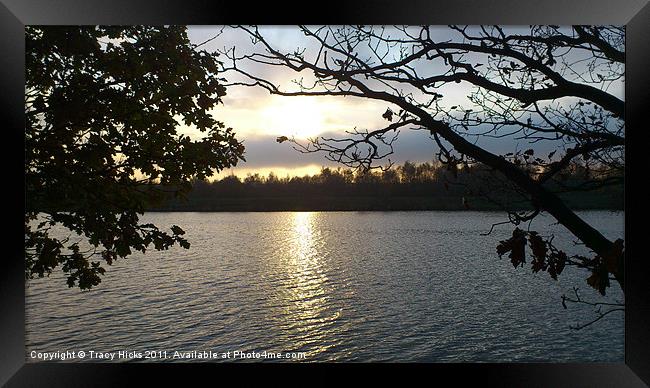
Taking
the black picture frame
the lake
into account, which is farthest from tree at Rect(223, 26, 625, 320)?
the lake

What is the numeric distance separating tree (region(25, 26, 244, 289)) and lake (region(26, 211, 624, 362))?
201 inches

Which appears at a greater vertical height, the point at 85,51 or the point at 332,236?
the point at 85,51

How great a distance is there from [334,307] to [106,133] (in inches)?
376

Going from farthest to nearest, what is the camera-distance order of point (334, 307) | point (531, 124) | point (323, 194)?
1. point (323, 194)
2. point (334, 307)
3. point (531, 124)

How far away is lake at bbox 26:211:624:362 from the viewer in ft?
30.7

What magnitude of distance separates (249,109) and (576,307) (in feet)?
32.2

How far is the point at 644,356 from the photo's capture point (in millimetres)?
2600

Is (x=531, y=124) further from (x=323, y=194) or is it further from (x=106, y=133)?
(x=323, y=194)

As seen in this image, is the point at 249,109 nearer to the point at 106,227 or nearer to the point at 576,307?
the point at 106,227
